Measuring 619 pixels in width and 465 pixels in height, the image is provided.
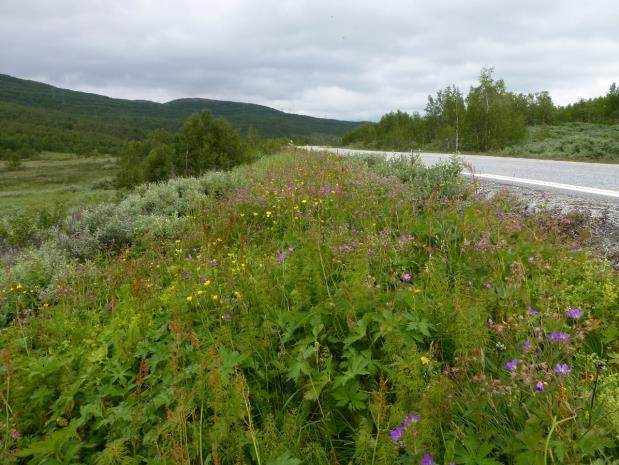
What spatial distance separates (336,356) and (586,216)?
11.5 ft

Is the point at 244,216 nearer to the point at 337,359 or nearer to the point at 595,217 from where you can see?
the point at 337,359

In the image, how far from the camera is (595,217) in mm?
4141

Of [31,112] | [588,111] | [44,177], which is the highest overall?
[31,112]

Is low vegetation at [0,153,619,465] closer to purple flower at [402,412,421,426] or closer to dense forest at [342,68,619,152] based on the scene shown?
purple flower at [402,412,421,426]

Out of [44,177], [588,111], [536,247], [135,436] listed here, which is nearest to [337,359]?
[135,436]

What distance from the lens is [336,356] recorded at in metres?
2.35

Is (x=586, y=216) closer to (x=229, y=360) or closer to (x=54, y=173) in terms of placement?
(x=229, y=360)

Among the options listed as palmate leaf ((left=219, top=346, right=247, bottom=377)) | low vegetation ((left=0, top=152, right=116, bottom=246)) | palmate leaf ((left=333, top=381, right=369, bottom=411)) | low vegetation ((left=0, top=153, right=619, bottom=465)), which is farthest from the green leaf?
low vegetation ((left=0, top=152, right=116, bottom=246))

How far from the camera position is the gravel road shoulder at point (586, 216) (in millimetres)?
3633

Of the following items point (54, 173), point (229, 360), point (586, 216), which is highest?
point (586, 216)

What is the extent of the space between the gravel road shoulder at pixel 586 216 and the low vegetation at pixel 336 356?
0.20m

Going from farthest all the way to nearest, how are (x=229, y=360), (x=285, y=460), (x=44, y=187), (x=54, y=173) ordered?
(x=54, y=173)
(x=44, y=187)
(x=229, y=360)
(x=285, y=460)

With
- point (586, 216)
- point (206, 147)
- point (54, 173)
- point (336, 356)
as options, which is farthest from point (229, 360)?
point (54, 173)

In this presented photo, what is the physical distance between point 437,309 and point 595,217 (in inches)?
114
